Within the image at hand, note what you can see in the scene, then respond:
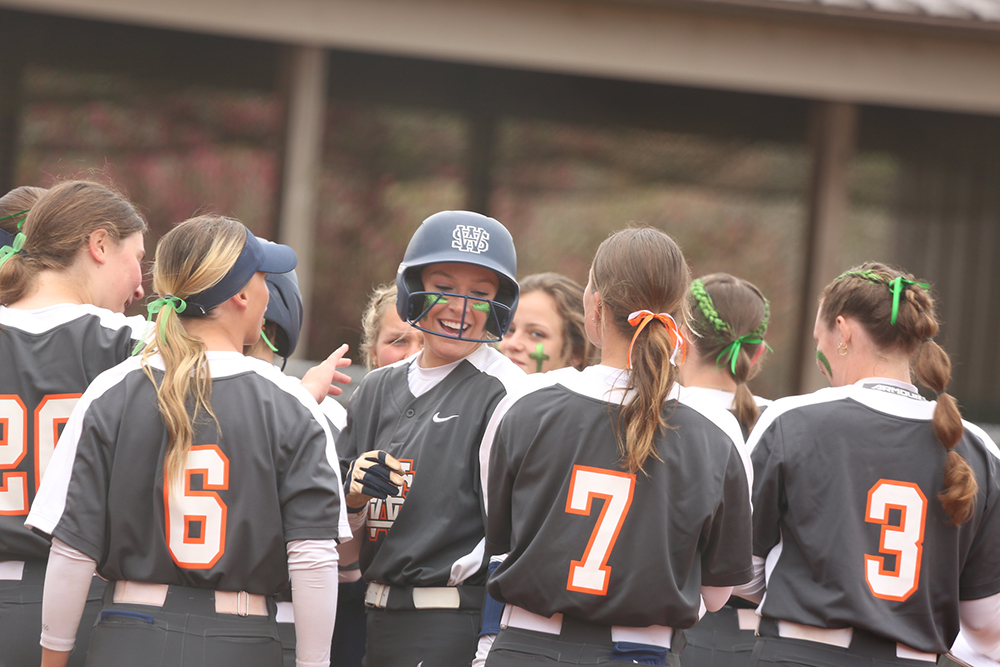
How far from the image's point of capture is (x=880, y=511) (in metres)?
2.55

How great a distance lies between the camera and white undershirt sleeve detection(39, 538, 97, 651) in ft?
7.41

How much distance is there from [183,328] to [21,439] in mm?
704

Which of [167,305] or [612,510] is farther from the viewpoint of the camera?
[167,305]

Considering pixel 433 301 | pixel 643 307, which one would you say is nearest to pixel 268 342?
pixel 433 301

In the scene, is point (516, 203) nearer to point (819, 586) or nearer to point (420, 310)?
point (420, 310)

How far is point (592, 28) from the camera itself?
22.4 ft

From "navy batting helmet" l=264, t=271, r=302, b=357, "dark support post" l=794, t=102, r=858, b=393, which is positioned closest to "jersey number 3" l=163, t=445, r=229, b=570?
"navy batting helmet" l=264, t=271, r=302, b=357

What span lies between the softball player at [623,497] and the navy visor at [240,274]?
78 centimetres

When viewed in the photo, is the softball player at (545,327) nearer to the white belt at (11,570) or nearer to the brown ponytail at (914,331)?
the brown ponytail at (914,331)

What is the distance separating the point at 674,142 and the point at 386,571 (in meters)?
6.16

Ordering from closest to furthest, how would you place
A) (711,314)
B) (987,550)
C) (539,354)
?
(987,550)
(711,314)
(539,354)

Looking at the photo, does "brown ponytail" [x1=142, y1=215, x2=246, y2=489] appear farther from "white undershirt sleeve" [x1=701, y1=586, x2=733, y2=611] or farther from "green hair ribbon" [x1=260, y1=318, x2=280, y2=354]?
"white undershirt sleeve" [x1=701, y1=586, x2=733, y2=611]

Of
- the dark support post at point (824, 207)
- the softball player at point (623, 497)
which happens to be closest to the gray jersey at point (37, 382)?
the softball player at point (623, 497)

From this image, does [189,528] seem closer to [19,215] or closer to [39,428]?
[39,428]
